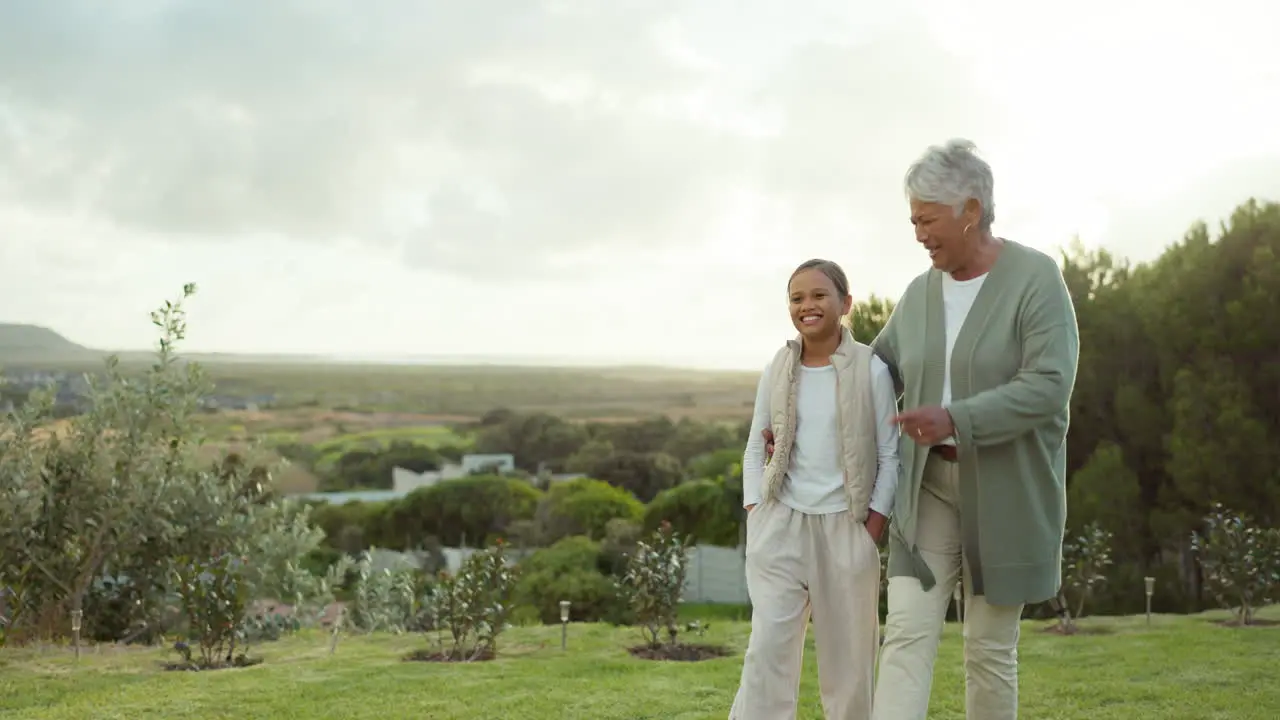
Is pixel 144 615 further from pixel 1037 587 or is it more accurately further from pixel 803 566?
pixel 1037 587

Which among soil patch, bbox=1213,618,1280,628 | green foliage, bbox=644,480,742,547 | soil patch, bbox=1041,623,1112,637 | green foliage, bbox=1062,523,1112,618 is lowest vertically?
green foliage, bbox=644,480,742,547

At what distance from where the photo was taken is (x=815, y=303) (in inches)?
132

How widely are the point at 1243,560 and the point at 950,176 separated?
6.29 m

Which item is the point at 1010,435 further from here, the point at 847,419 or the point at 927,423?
the point at 847,419

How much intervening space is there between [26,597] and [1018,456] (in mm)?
7253

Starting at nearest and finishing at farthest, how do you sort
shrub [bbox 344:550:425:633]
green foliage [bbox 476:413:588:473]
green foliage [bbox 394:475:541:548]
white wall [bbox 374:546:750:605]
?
shrub [bbox 344:550:425:633] → white wall [bbox 374:546:750:605] → green foliage [bbox 394:475:541:548] → green foliage [bbox 476:413:588:473]

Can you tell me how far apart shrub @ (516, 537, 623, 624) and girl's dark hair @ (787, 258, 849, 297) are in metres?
17.1

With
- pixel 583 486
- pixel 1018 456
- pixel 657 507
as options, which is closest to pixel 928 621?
pixel 1018 456

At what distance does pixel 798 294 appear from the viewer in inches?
133

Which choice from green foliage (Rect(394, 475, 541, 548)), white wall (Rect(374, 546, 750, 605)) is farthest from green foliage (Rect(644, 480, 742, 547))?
→ green foliage (Rect(394, 475, 541, 548))

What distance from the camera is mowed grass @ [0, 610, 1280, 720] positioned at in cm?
534

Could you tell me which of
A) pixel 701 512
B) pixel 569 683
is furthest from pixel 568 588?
pixel 569 683

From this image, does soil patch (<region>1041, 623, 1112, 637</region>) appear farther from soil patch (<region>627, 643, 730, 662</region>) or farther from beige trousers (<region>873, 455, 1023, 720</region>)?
beige trousers (<region>873, 455, 1023, 720</region>)

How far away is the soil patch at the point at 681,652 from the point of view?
701 centimetres
